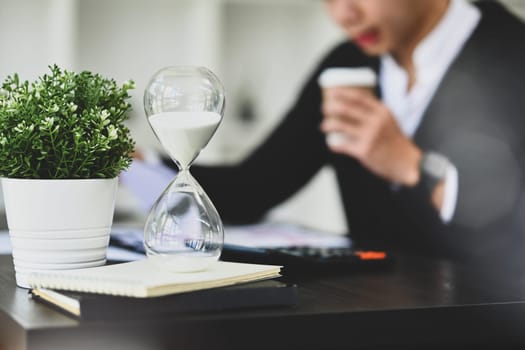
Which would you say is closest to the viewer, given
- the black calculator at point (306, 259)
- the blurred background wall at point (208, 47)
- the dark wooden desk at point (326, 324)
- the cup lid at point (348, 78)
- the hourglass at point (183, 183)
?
the dark wooden desk at point (326, 324)

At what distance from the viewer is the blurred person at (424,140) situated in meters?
1.62

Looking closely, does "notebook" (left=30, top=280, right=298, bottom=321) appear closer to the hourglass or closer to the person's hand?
the hourglass

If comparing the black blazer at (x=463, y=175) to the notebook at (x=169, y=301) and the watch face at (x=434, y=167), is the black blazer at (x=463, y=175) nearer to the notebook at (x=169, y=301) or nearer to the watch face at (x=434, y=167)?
the watch face at (x=434, y=167)

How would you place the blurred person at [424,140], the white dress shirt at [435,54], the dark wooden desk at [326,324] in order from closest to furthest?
the dark wooden desk at [326,324]
the blurred person at [424,140]
the white dress shirt at [435,54]

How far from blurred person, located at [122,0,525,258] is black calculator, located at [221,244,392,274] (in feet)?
1.29

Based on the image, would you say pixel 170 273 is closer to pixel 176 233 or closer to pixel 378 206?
pixel 176 233

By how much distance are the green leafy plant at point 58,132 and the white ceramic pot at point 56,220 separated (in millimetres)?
19

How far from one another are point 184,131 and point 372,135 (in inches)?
36.9

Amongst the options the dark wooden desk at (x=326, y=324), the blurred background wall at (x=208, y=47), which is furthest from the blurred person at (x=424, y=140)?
the blurred background wall at (x=208, y=47)

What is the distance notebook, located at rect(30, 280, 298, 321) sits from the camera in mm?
632

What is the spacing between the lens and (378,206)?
1.99 metres

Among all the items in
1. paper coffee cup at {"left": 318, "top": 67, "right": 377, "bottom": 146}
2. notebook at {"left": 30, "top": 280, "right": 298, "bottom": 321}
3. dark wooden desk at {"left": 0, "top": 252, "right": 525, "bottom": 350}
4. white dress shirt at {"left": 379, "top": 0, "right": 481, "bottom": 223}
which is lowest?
dark wooden desk at {"left": 0, "top": 252, "right": 525, "bottom": 350}

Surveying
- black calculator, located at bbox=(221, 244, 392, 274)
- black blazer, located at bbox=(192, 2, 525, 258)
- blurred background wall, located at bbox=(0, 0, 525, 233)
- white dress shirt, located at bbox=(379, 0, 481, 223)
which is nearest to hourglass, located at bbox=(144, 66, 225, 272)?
black calculator, located at bbox=(221, 244, 392, 274)

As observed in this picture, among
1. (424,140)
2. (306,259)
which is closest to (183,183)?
(306,259)
